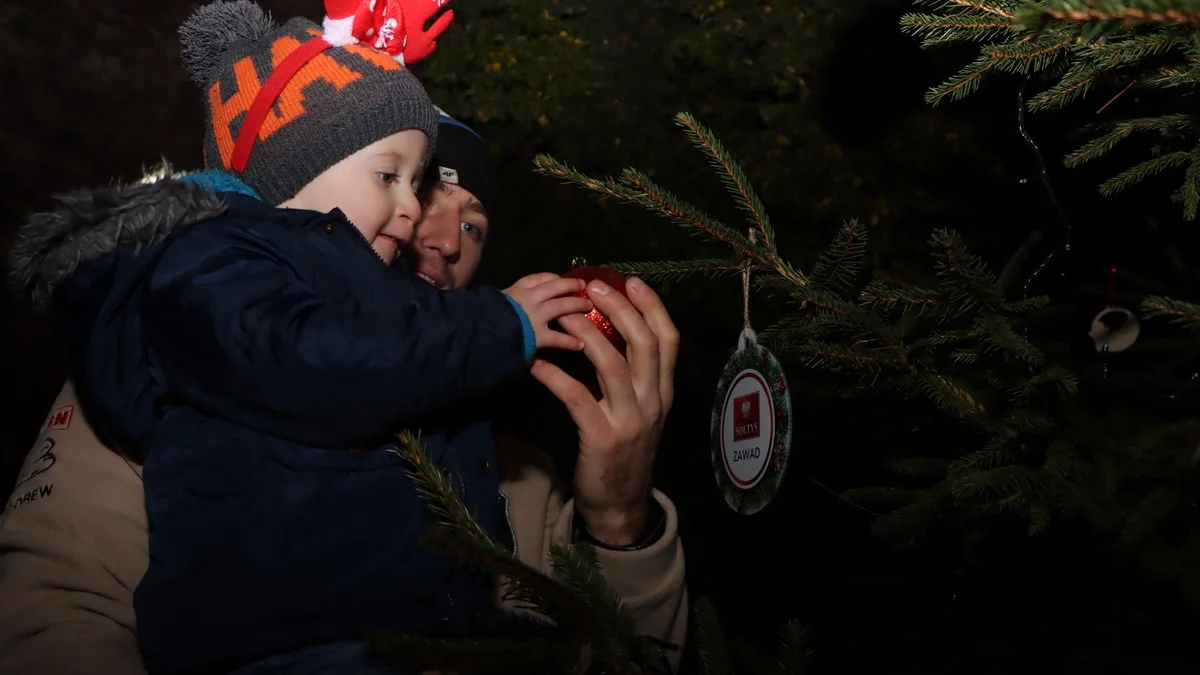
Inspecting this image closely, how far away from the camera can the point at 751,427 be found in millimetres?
1649

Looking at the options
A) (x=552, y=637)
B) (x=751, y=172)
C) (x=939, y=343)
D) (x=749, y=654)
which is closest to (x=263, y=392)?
(x=552, y=637)

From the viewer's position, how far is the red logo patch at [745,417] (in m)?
1.64

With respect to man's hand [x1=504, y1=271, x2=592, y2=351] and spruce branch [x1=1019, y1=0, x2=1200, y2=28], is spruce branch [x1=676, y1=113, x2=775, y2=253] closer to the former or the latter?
man's hand [x1=504, y1=271, x2=592, y2=351]

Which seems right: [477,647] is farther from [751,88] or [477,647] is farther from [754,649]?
[751,88]

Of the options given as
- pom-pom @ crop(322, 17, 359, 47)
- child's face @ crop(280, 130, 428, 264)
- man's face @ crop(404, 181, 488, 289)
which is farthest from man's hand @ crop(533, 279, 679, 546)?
pom-pom @ crop(322, 17, 359, 47)

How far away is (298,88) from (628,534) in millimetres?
1009

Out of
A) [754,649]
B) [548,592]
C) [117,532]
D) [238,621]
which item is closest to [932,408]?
[754,649]

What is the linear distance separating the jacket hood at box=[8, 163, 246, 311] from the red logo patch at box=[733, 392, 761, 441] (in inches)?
35.5

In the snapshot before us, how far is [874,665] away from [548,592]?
1210mm

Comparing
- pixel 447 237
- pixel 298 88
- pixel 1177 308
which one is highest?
pixel 1177 308

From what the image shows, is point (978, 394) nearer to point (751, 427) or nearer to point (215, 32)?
point (751, 427)

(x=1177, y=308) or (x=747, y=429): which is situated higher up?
(x=1177, y=308)

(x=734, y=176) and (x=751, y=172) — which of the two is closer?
(x=734, y=176)

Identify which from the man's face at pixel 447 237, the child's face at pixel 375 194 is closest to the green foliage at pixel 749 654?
the child's face at pixel 375 194
